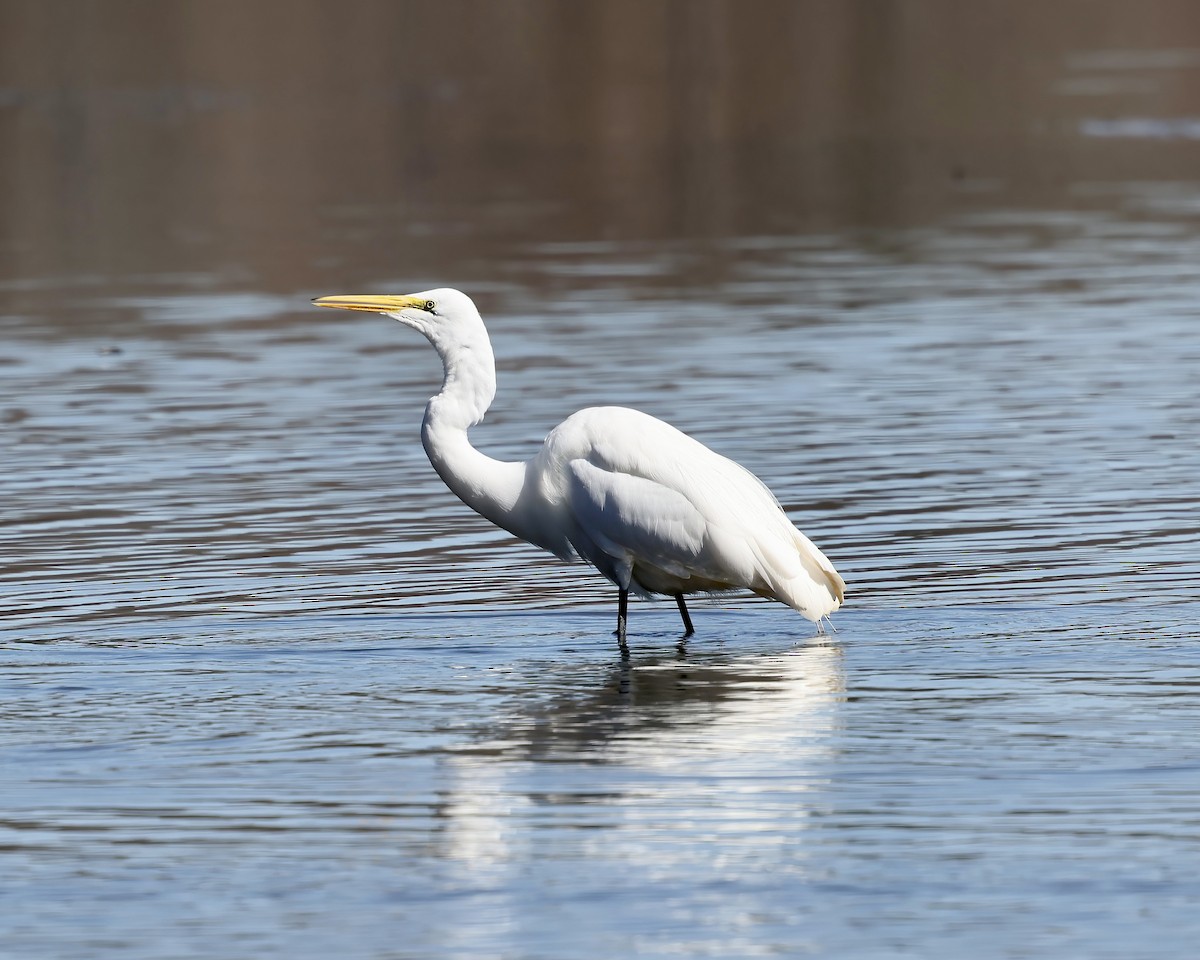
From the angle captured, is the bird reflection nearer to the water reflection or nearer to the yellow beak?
the water reflection

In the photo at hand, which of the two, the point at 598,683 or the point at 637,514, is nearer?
the point at 598,683

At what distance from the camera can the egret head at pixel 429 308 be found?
11859 mm

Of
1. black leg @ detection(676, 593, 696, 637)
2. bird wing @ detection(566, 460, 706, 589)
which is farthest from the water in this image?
bird wing @ detection(566, 460, 706, 589)

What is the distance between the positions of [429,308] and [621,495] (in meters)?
1.38

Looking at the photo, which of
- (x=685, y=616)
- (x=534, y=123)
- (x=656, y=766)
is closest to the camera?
(x=656, y=766)

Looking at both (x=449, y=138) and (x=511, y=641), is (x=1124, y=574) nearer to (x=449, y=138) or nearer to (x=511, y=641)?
(x=511, y=641)

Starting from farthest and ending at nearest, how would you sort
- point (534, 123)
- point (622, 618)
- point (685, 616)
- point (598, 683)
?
point (534, 123)
point (685, 616)
point (622, 618)
point (598, 683)

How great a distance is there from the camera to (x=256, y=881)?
7945mm

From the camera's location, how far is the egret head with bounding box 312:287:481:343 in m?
11.9

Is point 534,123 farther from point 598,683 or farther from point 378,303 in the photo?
point 598,683

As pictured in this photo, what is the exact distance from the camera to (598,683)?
10.9m

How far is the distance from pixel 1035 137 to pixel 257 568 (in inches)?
1404

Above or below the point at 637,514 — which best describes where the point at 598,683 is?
below

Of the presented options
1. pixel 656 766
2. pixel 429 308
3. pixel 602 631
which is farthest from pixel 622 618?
pixel 656 766
